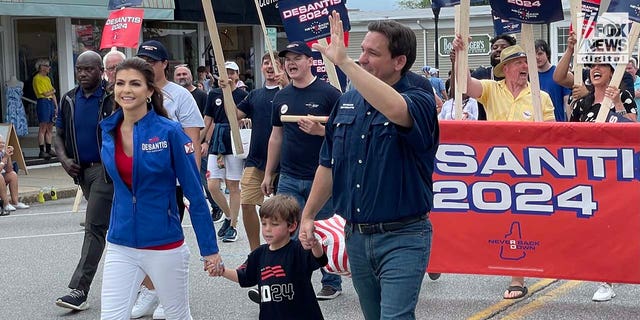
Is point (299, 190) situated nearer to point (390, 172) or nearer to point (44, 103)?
point (390, 172)

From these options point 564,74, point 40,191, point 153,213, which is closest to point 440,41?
point 40,191

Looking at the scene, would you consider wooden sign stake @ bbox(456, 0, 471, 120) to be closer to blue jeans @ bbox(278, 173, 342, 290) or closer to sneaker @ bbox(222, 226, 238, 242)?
blue jeans @ bbox(278, 173, 342, 290)

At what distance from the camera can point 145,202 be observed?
529 centimetres

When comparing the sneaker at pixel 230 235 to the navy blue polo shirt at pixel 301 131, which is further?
the sneaker at pixel 230 235

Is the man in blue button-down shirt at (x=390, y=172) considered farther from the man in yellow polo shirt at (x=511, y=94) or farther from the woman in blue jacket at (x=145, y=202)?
the man in yellow polo shirt at (x=511, y=94)

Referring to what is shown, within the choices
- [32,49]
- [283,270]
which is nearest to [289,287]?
[283,270]

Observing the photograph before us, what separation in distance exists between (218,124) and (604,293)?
16.6ft

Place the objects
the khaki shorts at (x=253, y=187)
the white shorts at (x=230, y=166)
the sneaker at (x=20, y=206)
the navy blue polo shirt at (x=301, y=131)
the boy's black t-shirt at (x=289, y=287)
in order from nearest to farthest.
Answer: the boy's black t-shirt at (x=289, y=287)
the navy blue polo shirt at (x=301, y=131)
the khaki shorts at (x=253, y=187)
the white shorts at (x=230, y=166)
the sneaker at (x=20, y=206)

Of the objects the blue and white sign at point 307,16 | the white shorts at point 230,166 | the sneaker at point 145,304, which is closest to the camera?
the sneaker at point 145,304

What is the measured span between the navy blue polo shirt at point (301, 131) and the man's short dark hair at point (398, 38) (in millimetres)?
3013

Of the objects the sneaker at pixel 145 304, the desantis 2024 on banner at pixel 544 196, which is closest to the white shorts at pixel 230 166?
the sneaker at pixel 145 304

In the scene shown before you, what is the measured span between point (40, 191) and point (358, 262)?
12215mm

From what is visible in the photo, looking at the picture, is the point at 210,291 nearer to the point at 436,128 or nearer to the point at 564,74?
the point at 564,74

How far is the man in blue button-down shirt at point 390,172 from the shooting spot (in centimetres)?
441
